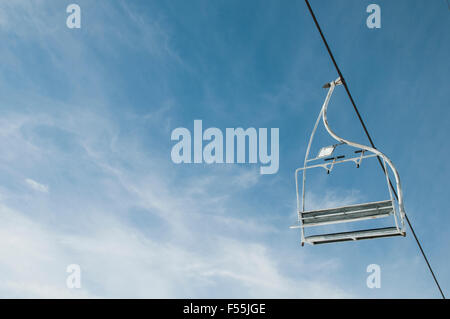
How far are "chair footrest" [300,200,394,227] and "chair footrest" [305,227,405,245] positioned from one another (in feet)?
Result: 1.01

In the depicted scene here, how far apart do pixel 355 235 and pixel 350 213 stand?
19.7 inches

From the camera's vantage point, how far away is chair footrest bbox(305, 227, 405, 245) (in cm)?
749

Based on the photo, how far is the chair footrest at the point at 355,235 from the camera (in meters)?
7.49

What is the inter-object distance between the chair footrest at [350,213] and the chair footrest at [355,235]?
308 millimetres
